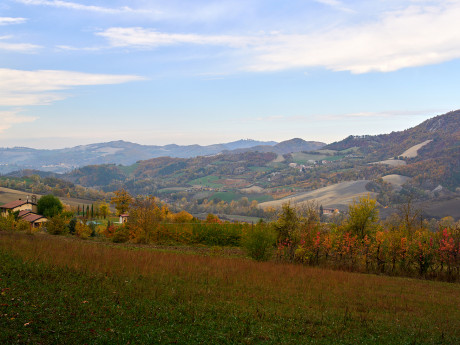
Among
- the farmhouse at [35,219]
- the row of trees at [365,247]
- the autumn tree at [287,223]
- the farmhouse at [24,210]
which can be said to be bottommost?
the farmhouse at [35,219]

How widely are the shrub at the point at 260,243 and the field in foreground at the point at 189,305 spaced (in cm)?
873

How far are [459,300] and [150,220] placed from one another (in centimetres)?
3728

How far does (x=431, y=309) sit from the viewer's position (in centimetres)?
1695

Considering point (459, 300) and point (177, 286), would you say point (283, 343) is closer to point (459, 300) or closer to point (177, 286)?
point (177, 286)

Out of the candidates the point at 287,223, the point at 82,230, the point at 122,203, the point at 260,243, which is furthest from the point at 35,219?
the point at 260,243

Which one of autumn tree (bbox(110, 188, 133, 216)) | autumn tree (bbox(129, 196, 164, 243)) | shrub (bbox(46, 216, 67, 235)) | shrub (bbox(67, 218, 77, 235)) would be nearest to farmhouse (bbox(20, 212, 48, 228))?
shrub (bbox(67, 218, 77, 235))

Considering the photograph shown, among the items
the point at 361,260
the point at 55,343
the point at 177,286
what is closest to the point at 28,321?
the point at 55,343

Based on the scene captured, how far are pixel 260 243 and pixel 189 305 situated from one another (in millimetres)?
17158

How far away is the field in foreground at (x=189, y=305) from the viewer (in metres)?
11.1

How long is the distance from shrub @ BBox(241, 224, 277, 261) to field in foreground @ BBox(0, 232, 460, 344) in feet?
28.6

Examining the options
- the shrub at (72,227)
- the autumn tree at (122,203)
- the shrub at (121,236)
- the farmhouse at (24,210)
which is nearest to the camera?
the shrub at (121,236)

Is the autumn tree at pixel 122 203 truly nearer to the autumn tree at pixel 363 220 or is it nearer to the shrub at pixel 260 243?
the shrub at pixel 260 243

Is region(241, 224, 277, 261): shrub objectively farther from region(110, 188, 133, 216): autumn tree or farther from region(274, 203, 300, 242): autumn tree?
region(110, 188, 133, 216): autumn tree

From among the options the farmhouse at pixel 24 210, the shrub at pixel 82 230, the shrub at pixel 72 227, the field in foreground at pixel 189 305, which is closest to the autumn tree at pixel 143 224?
the shrub at pixel 82 230
